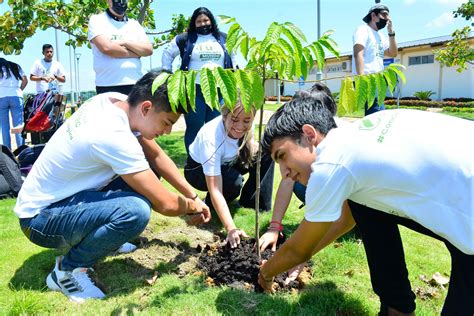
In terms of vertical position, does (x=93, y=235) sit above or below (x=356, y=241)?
above

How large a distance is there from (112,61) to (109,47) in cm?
17

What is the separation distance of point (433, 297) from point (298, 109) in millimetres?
1423

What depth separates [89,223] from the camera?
91.1 inches

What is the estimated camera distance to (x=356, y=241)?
3098 millimetres

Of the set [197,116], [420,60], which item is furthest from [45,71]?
[420,60]

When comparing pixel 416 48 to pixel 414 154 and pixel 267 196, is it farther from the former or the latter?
pixel 414 154

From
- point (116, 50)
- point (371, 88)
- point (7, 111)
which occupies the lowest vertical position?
point (7, 111)

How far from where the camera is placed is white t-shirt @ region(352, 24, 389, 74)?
493 cm

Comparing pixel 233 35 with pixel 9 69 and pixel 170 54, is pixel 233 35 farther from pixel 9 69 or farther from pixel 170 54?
pixel 9 69

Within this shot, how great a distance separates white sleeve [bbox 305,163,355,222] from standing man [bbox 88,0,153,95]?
3.00m

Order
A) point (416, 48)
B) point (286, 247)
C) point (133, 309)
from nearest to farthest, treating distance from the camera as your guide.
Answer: point (286, 247)
point (133, 309)
point (416, 48)

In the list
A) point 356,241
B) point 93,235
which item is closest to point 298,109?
point 93,235

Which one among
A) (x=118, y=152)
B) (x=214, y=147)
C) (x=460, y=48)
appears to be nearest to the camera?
(x=118, y=152)

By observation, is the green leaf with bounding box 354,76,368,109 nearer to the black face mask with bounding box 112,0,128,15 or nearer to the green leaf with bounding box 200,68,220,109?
the green leaf with bounding box 200,68,220,109
